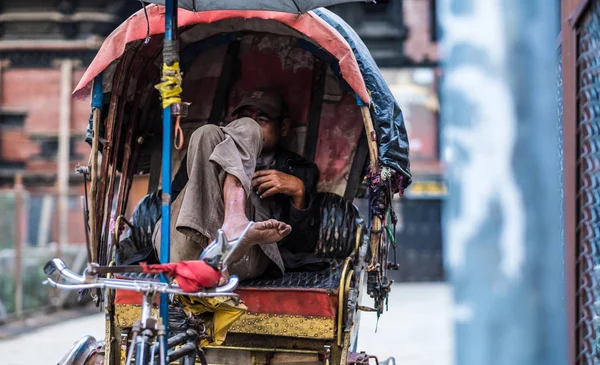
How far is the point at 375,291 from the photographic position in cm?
429

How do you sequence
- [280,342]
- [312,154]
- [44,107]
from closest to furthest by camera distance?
[280,342], [312,154], [44,107]

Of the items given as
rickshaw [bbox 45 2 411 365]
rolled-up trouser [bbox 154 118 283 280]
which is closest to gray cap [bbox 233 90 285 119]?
rickshaw [bbox 45 2 411 365]

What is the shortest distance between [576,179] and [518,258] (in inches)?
123

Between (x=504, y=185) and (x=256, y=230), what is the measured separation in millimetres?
2075

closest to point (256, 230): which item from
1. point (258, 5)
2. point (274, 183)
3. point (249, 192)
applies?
point (249, 192)

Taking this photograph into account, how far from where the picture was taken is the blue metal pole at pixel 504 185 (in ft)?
4.61

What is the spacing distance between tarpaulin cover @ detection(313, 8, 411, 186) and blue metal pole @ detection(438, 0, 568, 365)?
253 centimetres

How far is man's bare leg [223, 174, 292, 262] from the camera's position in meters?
3.44

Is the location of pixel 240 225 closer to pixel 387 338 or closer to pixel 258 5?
pixel 258 5

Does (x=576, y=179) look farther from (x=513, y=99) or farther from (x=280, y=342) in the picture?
(x=513, y=99)

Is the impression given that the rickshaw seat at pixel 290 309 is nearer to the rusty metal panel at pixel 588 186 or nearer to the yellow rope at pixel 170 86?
the yellow rope at pixel 170 86

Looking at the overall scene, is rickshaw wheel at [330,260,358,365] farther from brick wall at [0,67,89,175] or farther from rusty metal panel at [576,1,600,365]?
brick wall at [0,67,89,175]

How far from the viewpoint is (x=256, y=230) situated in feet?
11.2

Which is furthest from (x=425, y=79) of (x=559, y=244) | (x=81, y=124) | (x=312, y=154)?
(x=559, y=244)
